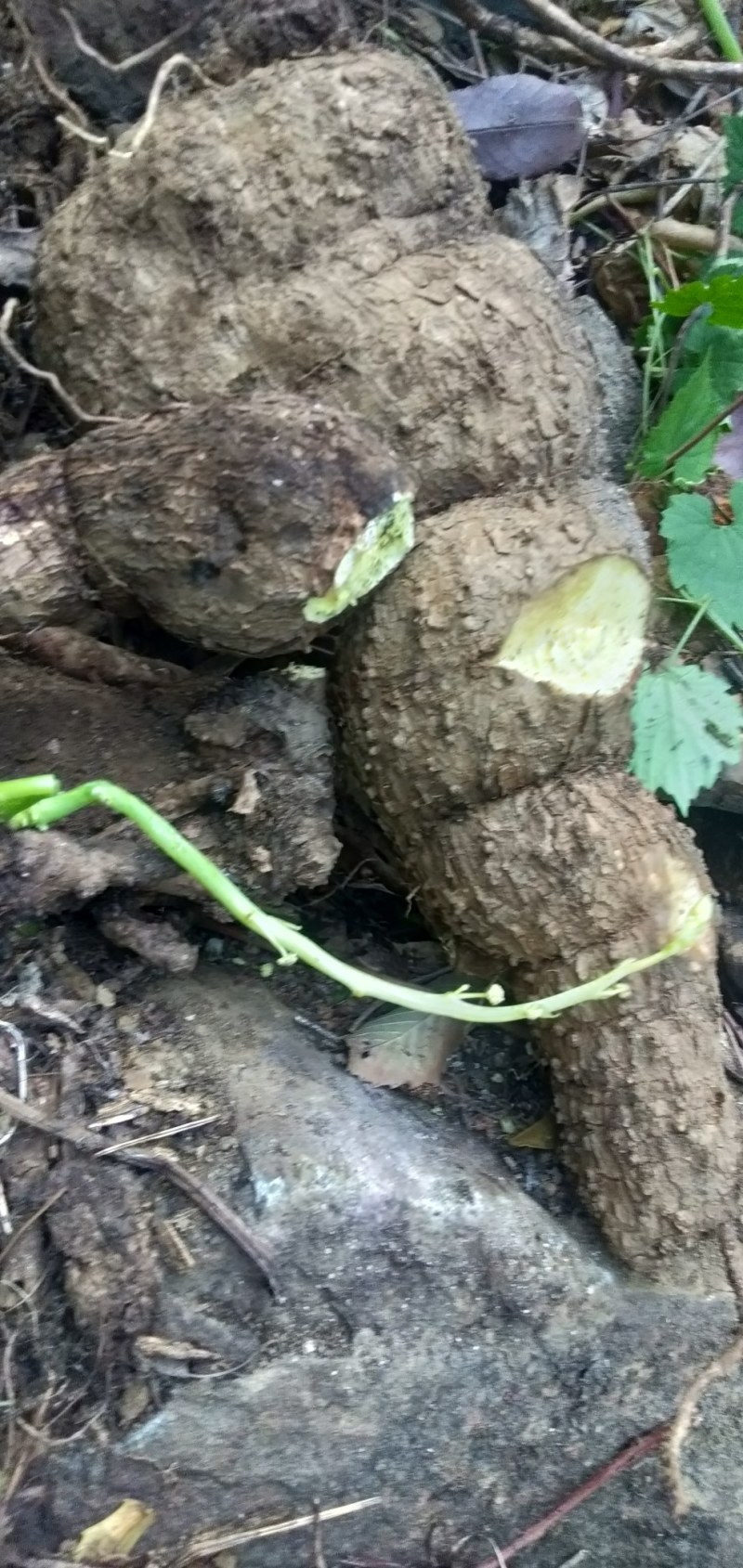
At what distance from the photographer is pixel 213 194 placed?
45.2 inches

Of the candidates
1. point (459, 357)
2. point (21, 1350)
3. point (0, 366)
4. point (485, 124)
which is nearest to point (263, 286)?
point (459, 357)

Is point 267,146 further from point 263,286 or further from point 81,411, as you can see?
point 81,411

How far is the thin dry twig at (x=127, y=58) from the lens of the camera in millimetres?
1302

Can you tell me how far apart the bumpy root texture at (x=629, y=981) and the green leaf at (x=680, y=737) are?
0.14 ft

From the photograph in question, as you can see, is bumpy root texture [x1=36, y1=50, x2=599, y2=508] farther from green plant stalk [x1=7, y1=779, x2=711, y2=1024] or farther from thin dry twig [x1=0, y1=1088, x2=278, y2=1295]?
thin dry twig [x1=0, y1=1088, x2=278, y2=1295]

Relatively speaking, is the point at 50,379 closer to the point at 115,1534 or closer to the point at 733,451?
the point at 733,451

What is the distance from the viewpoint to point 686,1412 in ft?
3.90

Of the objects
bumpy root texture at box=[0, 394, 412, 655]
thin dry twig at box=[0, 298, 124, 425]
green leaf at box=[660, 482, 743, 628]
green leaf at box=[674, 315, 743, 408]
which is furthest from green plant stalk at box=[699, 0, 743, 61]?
thin dry twig at box=[0, 298, 124, 425]

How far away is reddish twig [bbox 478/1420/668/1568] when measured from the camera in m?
1.20

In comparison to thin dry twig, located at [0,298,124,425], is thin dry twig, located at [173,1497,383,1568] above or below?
below

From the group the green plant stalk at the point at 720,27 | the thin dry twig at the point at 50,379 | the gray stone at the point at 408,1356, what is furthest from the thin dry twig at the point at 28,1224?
the green plant stalk at the point at 720,27

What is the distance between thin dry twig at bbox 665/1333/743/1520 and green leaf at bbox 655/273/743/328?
1151 mm

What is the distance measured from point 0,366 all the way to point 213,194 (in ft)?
1.06

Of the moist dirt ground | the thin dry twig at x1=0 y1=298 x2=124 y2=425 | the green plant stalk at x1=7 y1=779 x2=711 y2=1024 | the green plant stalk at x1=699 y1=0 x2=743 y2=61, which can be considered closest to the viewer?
the green plant stalk at x1=7 y1=779 x2=711 y2=1024
